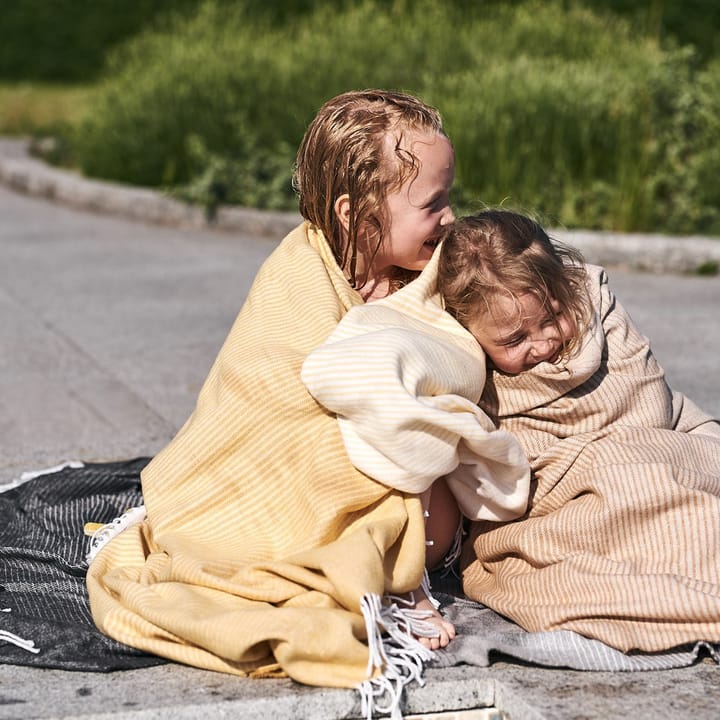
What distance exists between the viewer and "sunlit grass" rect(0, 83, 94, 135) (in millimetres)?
13219

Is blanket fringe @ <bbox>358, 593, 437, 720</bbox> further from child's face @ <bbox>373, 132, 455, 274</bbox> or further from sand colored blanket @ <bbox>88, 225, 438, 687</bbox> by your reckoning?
child's face @ <bbox>373, 132, 455, 274</bbox>

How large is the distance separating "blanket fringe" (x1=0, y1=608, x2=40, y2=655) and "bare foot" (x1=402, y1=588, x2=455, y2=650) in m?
0.75

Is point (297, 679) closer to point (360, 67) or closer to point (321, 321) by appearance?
point (321, 321)

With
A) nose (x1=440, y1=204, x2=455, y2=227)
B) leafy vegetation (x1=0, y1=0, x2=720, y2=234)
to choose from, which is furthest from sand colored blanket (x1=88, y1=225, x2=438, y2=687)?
leafy vegetation (x1=0, y1=0, x2=720, y2=234)

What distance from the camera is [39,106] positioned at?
1484 cm

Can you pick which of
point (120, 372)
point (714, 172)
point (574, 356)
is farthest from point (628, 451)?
point (714, 172)

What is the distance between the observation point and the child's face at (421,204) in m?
2.91

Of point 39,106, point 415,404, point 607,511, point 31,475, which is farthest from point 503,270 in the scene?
point 39,106

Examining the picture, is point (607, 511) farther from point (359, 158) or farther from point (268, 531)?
point (359, 158)

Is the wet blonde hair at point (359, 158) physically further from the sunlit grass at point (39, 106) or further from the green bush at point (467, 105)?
the sunlit grass at point (39, 106)

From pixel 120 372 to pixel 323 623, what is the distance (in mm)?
2931

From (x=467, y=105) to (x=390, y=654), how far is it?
5.60m

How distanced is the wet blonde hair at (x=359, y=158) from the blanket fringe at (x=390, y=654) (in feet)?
2.84

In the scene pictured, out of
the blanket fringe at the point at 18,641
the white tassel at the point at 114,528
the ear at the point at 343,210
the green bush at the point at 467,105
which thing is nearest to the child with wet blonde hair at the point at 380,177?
the ear at the point at 343,210
